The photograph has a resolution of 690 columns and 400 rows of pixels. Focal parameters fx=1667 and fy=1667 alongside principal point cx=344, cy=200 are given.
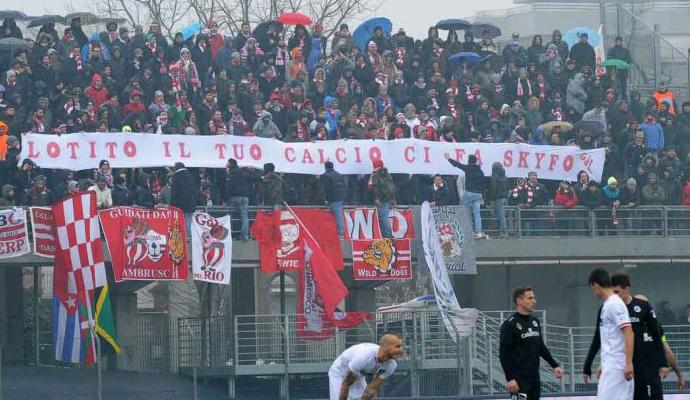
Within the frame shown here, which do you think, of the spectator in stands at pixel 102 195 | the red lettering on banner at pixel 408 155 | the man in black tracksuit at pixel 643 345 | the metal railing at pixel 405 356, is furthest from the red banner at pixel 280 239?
the man in black tracksuit at pixel 643 345

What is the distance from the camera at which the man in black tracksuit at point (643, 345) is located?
14.4m

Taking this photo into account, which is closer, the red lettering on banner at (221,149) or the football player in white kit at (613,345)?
the football player in white kit at (613,345)

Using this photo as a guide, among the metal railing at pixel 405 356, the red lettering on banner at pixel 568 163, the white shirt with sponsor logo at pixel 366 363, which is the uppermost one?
the red lettering on banner at pixel 568 163

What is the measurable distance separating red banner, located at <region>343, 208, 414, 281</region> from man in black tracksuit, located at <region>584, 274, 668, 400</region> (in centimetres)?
1271

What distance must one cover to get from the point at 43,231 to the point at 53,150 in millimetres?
2241

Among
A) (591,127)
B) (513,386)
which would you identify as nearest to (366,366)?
(513,386)

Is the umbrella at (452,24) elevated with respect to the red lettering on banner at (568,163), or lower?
elevated

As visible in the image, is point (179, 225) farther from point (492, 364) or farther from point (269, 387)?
point (492, 364)

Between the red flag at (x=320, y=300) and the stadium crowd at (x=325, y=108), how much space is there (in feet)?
4.25

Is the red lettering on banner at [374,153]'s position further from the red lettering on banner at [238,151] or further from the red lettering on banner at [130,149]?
the red lettering on banner at [130,149]

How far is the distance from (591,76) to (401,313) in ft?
22.4

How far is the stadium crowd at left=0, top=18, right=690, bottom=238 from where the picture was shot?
87.6 ft

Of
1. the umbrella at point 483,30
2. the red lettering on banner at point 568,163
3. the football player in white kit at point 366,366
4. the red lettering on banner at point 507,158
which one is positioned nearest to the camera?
the football player in white kit at point 366,366

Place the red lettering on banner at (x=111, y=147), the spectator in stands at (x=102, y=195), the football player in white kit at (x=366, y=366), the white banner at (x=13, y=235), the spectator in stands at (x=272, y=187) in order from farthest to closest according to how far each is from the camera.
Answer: the spectator in stands at (x=272, y=187), the red lettering on banner at (x=111, y=147), the spectator in stands at (x=102, y=195), the white banner at (x=13, y=235), the football player in white kit at (x=366, y=366)
